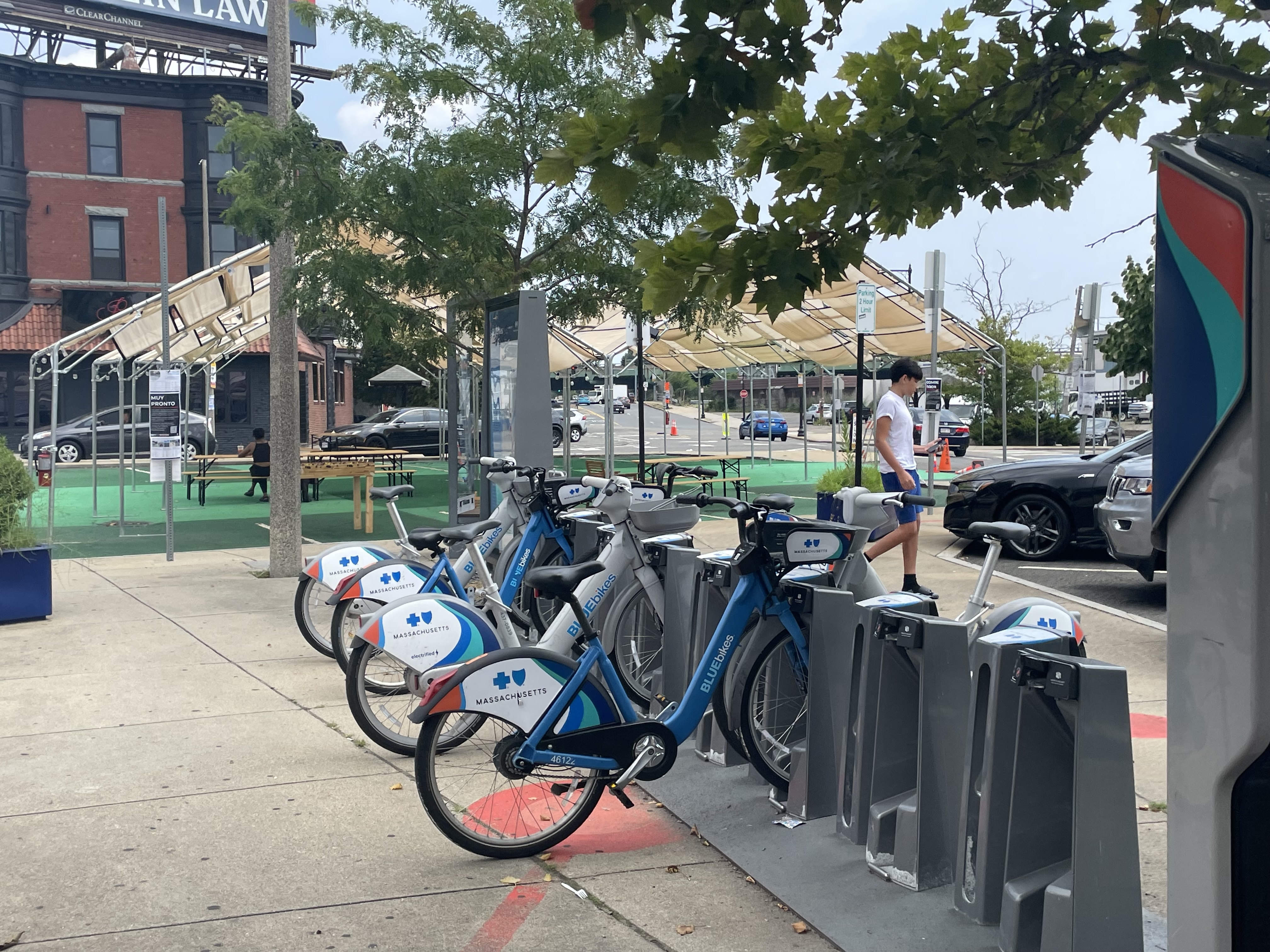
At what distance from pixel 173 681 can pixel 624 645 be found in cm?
315

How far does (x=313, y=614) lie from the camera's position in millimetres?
8070

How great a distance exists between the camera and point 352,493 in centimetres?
2566

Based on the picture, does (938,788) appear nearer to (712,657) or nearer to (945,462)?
(712,657)

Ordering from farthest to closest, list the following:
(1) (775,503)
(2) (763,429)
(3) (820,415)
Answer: (3) (820,415)
(2) (763,429)
(1) (775,503)

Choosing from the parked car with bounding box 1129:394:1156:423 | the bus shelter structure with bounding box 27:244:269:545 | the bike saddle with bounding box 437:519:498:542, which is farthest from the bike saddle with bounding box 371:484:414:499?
the parked car with bounding box 1129:394:1156:423

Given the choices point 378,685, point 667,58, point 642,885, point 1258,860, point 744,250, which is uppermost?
point 667,58

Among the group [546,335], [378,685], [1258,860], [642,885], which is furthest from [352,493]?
[1258,860]

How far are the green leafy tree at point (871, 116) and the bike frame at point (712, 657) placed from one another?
1164mm

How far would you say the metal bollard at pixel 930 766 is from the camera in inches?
161

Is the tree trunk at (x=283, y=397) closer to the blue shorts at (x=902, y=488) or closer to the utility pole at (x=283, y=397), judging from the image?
the utility pole at (x=283, y=397)

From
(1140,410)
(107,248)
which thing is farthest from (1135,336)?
(1140,410)

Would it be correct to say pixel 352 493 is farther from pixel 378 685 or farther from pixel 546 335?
pixel 378 685

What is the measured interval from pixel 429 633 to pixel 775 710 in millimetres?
1468

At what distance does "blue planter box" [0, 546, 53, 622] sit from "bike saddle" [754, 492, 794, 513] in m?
6.65
